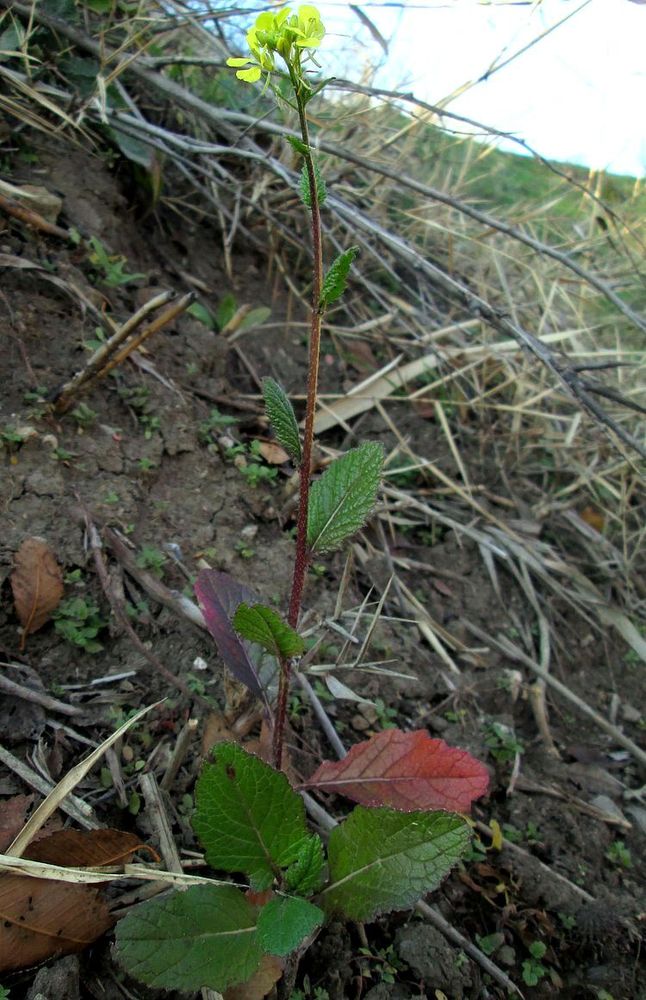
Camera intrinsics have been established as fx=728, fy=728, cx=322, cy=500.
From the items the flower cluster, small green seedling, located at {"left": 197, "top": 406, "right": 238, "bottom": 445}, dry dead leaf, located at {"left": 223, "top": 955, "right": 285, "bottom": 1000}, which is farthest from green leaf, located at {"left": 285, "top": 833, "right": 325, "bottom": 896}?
small green seedling, located at {"left": 197, "top": 406, "right": 238, "bottom": 445}

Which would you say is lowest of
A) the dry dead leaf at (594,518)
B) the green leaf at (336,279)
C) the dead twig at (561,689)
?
the dead twig at (561,689)

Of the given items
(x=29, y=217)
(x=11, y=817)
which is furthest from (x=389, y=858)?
(x=29, y=217)

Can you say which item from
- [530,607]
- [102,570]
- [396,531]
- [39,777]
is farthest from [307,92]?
[530,607]

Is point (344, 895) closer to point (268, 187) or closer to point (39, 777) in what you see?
point (39, 777)

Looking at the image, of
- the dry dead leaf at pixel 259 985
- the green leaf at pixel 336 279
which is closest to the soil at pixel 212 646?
the dry dead leaf at pixel 259 985

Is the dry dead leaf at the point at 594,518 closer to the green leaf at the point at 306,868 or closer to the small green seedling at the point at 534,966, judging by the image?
the small green seedling at the point at 534,966

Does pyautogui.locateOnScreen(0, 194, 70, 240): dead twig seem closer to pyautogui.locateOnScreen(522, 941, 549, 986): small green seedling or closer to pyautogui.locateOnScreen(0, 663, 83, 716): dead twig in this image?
pyautogui.locateOnScreen(0, 663, 83, 716): dead twig

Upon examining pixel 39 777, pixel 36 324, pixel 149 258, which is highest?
pixel 149 258
